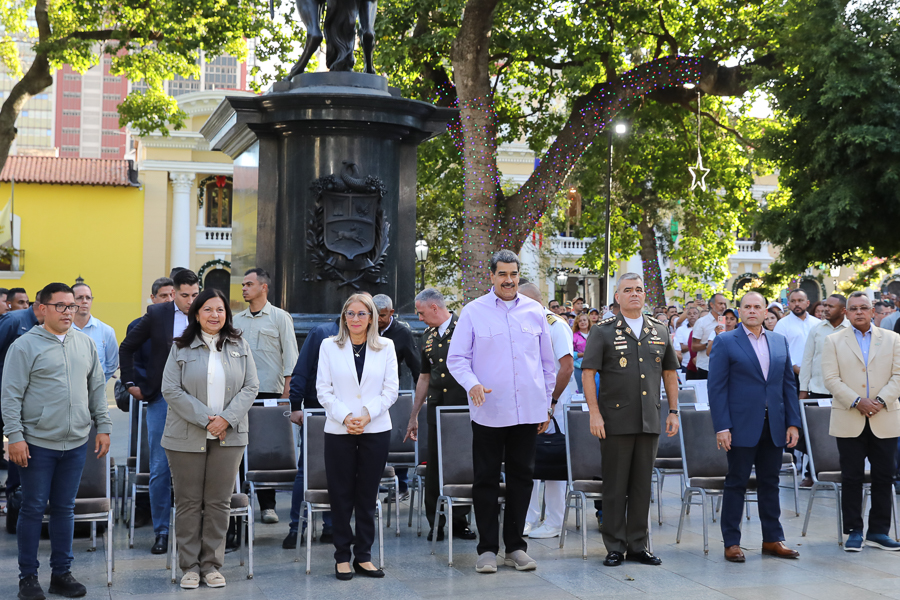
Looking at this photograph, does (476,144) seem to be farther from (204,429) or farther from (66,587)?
(66,587)

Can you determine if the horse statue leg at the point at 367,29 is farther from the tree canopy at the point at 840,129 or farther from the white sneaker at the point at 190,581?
the tree canopy at the point at 840,129

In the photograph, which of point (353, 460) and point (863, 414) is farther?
point (863, 414)

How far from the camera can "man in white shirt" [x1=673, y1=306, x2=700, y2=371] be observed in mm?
16328

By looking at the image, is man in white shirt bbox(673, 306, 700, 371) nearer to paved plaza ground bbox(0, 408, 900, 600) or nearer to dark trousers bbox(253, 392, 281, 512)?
paved plaza ground bbox(0, 408, 900, 600)

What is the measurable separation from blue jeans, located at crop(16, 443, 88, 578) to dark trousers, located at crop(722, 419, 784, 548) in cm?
441

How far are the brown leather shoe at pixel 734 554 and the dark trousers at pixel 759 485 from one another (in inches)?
1.3

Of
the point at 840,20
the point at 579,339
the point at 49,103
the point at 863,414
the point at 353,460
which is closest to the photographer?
the point at 353,460

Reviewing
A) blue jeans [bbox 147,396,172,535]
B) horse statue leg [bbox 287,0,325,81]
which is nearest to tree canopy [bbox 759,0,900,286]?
horse statue leg [bbox 287,0,325,81]

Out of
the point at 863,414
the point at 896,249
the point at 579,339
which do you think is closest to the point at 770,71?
the point at 896,249

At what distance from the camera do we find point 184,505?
6.33 m

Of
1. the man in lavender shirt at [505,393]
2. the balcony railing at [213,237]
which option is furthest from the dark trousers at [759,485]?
the balcony railing at [213,237]

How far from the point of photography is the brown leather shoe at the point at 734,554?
7219 mm

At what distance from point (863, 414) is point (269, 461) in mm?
4516

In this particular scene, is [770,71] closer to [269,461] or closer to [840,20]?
[840,20]
